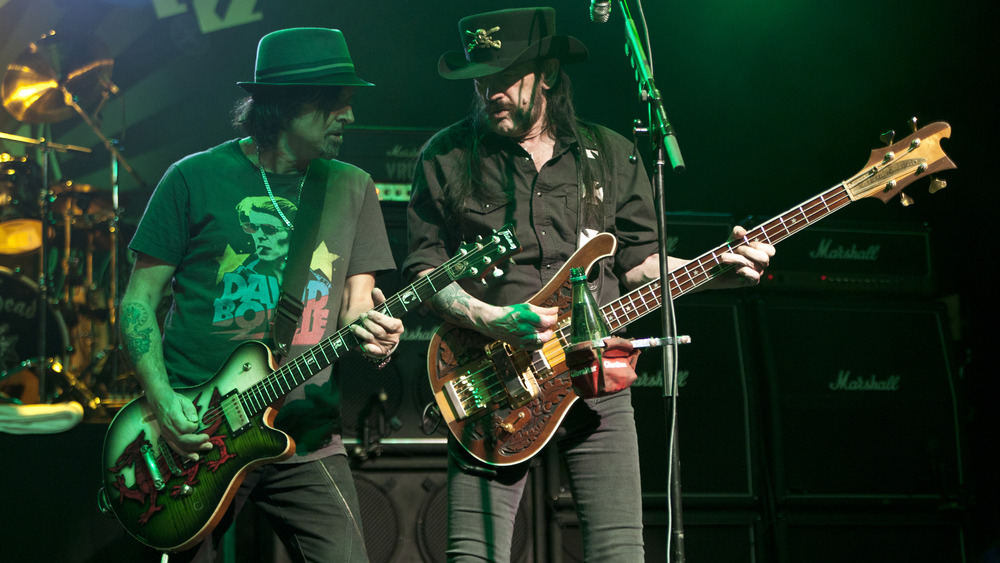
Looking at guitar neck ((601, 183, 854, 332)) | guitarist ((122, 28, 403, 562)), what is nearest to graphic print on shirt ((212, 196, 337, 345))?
guitarist ((122, 28, 403, 562))

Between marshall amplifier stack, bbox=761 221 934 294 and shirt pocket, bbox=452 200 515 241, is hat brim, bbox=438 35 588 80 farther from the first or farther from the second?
marshall amplifier stack, bbox=761 221 934 294

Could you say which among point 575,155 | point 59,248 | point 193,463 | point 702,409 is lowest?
point 193,463

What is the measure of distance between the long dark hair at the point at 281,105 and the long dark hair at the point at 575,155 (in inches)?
18.7

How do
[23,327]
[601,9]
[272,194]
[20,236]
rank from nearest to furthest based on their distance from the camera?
1. [601,9]
2. [272,194]
3. [23,327]
4. [20,236]

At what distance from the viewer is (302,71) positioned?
2.74 meters

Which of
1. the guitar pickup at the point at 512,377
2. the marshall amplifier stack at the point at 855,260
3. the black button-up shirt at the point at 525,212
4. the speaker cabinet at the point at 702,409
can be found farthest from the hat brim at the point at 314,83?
the marshall amplifier stack at the point at 855,260

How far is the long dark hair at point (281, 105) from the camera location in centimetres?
272

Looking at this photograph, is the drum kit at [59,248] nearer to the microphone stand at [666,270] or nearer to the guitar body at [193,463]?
the guitar body at [193,463]

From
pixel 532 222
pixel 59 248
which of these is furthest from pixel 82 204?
pixel 532 222

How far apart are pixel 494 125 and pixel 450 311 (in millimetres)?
625

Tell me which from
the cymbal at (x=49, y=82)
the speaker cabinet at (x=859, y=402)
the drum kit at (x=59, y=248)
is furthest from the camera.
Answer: the cymbal at (x=49, y=82)

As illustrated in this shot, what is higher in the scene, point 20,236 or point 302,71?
point 20,236

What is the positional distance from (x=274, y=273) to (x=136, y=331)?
0.44 metres

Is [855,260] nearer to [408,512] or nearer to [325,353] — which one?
[408,512]
